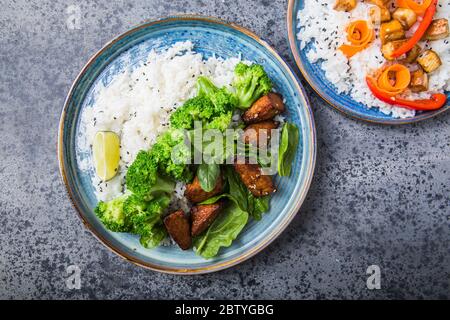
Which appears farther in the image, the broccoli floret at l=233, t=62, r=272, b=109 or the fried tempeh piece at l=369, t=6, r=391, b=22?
the fried tempeh piece at l=369, t=6, r=391, b=22

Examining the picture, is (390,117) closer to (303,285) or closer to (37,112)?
(303,285)

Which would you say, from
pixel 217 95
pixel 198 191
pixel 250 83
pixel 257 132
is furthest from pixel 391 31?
pixel 198 191

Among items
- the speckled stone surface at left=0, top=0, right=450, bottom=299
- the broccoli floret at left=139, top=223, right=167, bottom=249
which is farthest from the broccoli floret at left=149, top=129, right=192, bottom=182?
the speckled stone surface at left=0, top=0, right=450, bottom=299

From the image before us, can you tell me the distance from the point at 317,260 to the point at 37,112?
2.63 meters

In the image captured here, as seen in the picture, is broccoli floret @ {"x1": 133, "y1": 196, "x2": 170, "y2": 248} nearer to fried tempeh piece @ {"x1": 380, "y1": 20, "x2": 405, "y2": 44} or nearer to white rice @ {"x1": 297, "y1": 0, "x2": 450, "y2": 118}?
white rice @ {"x1": 297, "y1": 0, "x2": 450, "y2": 118}

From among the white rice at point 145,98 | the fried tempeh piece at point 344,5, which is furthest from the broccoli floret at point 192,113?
the fried tempeh piece at point 344,5

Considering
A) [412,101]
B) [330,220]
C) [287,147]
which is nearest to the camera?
[287,147]

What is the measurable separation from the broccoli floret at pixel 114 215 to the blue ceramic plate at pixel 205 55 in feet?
0.66

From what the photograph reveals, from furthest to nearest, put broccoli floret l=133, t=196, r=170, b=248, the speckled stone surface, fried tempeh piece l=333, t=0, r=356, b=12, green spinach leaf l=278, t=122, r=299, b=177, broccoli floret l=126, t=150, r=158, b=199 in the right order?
the speckled stone surface → fried tempeh piece l=333, t=0, r=356, b=12 → green spinach leaf l=278, t=122, r=299, b=177 → broccoli floret l=133, t=196, r=170, b=248 → broccoli floret l=126, t=150, r=158, b=199

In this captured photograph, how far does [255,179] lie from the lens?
3.24 meters

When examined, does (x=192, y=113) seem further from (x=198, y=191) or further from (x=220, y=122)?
(x=198, y=191)

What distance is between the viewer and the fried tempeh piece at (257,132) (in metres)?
3.21

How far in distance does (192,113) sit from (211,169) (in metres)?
0.42

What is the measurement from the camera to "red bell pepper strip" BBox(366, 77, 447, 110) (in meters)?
3.35
